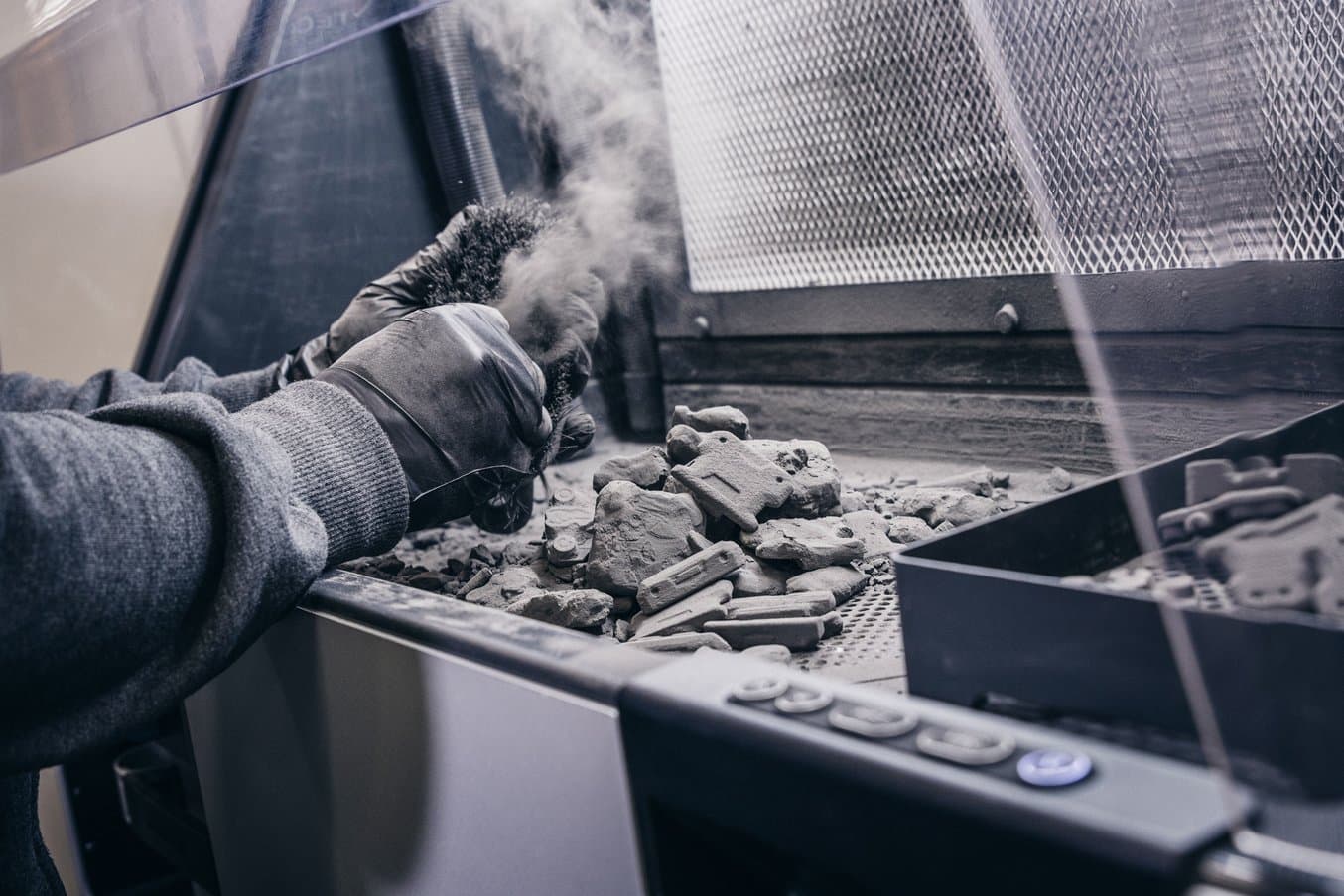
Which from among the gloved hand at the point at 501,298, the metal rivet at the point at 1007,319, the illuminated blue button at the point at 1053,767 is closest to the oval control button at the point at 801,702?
the illuminated blue button at the point at 1053,767

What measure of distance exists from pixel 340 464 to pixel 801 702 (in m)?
0.72

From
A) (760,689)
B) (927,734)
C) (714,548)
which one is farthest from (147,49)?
(927,734)

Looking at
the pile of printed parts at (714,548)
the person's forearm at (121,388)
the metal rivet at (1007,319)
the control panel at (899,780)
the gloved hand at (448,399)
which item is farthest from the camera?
the person's forearm at (121,388)

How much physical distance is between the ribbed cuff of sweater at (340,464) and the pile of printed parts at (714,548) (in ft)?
0.58

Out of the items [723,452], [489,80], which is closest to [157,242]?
[489,80]

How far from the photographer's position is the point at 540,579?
53.7 inches

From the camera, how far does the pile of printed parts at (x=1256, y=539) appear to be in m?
0.51

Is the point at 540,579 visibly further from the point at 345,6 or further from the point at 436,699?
the point at 345,6

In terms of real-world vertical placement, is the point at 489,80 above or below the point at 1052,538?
above

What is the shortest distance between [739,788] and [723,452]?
2.52 ft

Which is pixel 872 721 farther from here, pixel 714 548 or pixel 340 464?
pixel 340 464

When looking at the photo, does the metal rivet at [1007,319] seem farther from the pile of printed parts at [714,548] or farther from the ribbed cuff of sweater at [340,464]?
the ribbed cuff of sweater at [340,464]

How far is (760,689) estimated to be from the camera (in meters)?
0.66

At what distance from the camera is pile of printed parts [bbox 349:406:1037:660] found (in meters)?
1.10
